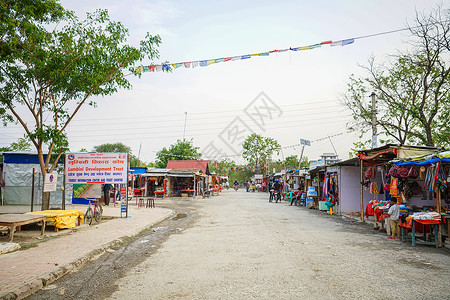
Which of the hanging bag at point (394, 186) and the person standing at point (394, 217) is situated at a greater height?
the hanging bag at point (394, 186)

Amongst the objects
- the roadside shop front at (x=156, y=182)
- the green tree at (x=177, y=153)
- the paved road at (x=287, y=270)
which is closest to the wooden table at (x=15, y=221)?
the paved road at (x=287, y=270)

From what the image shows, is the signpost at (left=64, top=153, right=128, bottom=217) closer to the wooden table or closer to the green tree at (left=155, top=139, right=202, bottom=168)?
the wooden table

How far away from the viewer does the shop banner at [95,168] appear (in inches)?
536

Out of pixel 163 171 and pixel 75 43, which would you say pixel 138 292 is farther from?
pixel 163 171

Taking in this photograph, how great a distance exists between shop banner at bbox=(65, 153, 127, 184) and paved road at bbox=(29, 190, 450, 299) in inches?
200

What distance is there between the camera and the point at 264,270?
19.2 ft

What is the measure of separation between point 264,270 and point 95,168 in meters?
10.3

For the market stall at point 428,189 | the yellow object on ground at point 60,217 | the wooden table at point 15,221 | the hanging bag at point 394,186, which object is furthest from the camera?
the hanging bag at point 394,186

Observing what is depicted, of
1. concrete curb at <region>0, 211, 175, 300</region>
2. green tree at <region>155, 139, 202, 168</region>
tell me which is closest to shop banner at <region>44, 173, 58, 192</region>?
concrete curb at <region>0, 211, 175, 300</region>

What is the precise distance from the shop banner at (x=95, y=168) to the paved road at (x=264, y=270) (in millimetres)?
5090

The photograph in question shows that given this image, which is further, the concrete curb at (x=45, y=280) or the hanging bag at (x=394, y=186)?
the hanging bag at (x=394, y=186)

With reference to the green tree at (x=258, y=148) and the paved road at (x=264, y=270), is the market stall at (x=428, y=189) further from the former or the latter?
the green tree at (x=258, y=148)

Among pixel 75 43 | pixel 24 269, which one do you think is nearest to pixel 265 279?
pixel 24 269

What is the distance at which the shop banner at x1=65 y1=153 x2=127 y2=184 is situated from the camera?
13.6 metres
